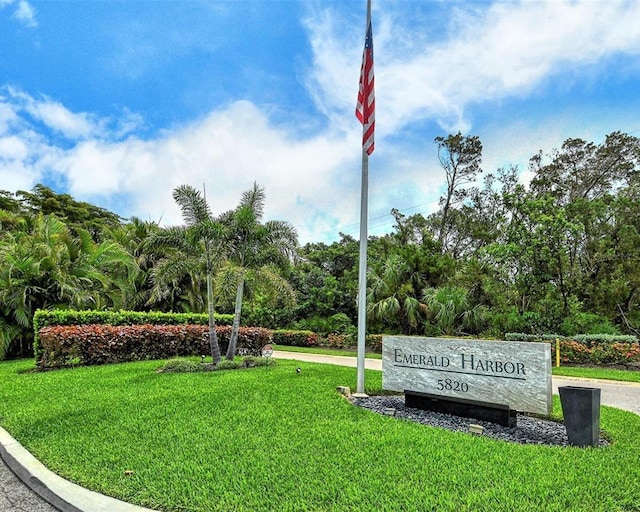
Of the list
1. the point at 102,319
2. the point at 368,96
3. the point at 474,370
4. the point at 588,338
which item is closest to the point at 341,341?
the point at 588,338

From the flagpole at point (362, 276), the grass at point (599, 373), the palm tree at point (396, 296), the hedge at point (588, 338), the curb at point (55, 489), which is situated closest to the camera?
the curb at point (55, 489)

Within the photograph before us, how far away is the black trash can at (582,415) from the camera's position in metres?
4.62

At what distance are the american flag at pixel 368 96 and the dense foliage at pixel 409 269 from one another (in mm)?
4599

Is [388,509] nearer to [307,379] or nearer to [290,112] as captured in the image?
[307,379]

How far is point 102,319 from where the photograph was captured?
1325cm

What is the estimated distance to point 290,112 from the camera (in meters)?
13.5

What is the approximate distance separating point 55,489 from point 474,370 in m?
4.83

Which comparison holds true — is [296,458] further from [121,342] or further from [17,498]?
[121,342]

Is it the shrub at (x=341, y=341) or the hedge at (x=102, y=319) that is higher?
the hedge at (x=102, y=319)

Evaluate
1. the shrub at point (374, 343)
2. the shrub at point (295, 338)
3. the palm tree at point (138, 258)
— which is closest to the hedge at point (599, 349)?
the shrub at point (374, 343)

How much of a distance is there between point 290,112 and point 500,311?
39.3 feet

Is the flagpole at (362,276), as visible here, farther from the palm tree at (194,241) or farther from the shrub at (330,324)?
the shrub at (330,324)

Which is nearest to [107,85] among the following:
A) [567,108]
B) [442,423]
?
[442,423]

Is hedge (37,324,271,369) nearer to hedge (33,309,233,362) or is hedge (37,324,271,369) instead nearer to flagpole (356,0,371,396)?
hedge (33,309,233,362)
